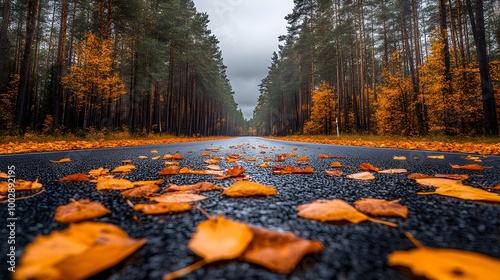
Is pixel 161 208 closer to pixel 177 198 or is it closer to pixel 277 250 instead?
pixel 177 198

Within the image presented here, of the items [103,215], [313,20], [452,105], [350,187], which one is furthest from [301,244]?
[313,20]

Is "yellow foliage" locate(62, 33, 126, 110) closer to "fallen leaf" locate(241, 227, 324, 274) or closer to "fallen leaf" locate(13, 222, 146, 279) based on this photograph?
"fallen leaf" locate(13, 222, 146, 279)

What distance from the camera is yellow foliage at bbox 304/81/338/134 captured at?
28875mm

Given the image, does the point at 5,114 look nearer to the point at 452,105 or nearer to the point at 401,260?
the point at 401,260

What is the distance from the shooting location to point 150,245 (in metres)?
0.76

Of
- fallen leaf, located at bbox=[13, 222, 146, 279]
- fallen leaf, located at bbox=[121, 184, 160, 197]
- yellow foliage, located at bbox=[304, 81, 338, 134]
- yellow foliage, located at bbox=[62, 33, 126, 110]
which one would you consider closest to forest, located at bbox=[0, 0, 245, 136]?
yellow foliage, located at bbox=[62, 33, 126, 110]

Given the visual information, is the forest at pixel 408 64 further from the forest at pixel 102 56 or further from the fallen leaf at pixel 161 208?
the forest at pixel 102 56

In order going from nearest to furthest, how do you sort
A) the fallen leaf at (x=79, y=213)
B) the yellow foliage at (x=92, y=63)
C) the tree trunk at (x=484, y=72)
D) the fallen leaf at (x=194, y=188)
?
the fallen leaf at (x=79, y=213), the fallen leaf at (x=194, y=188), the tree trunk at (x=484, y=72), the yellow foliage at (x=92, y=63)

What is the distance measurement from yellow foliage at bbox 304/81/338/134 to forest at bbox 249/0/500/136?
12 cm

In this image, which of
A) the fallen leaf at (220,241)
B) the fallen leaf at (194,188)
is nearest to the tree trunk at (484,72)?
the fallen leaf at (194,188)

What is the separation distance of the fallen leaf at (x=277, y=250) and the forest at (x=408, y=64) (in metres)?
12.7

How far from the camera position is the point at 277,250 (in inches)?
26.6

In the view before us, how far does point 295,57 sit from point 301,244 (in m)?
40.4

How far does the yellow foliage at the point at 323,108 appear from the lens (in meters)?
28.9
